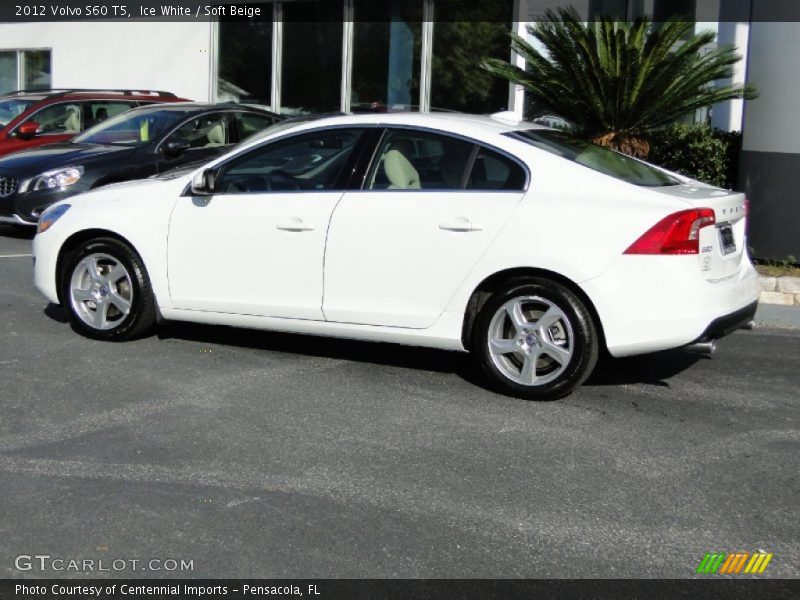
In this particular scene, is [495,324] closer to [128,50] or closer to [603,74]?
[603,74]

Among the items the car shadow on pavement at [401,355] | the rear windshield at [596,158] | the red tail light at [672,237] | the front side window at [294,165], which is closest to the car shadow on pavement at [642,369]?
the car shadow on pavement at [401,355]

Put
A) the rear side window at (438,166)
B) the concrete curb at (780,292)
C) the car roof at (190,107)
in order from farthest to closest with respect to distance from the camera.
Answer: the car roof at (190,107), the concrete curb at (780,292), the rear side window at (438,166)

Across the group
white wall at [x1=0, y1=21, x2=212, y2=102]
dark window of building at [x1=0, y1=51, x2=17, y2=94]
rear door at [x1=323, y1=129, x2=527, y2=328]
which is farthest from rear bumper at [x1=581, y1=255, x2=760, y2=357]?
dark window of building at [x1=0, y1=51, x2=17, y2=94]

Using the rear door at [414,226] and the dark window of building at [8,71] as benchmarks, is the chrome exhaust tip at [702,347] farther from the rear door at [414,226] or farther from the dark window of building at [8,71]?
the dark window of building at [8,71]

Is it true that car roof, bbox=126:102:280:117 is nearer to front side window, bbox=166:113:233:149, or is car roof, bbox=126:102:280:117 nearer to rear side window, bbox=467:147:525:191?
front side window, bbox=166:113:233:149

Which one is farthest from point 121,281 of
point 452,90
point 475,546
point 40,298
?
point 452,90

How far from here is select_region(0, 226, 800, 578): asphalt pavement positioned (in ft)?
13.4

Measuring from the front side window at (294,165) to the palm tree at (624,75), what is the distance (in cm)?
479

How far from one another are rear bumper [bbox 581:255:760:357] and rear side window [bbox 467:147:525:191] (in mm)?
736

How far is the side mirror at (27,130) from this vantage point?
13.9 meters

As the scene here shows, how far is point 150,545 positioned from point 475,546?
1.19 meters

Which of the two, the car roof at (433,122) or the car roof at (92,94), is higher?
the car roof at (92,94)

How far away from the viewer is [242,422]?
5.63m
